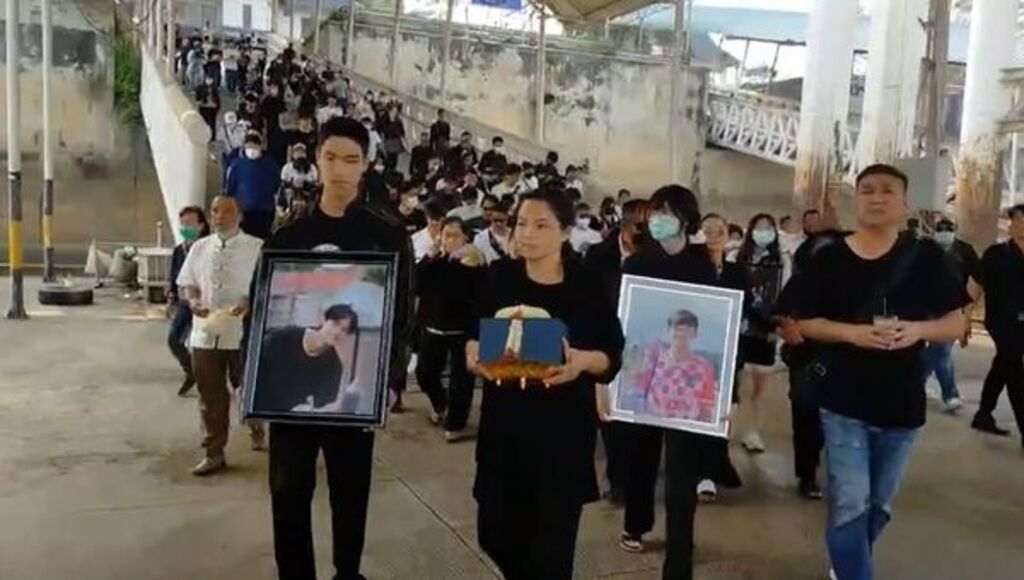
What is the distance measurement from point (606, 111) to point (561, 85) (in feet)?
5.14

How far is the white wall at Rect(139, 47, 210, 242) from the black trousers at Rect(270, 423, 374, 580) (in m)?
6.65

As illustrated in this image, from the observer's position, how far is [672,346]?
4.22m

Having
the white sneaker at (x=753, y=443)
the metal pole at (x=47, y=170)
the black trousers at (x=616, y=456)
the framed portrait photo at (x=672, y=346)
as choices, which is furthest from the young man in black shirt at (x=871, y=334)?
the metal pole at (x=47, y=170)

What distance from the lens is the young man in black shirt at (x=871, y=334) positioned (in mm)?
3873

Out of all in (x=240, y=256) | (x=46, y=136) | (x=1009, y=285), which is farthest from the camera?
(x=46, y=136)

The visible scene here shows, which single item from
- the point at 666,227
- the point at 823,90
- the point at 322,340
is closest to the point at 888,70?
the point at 823,90

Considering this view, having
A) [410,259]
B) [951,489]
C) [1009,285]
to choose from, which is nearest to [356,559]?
[410,259]

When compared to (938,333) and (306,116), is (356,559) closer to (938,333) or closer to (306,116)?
(938,333)

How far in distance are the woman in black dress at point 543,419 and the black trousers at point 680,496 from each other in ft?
2.56

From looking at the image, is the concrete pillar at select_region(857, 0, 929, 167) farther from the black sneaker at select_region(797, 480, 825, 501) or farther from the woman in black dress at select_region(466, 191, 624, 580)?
the woman in black dress at select_region(466, 191, 624, 580)

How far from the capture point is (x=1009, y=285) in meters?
7.59

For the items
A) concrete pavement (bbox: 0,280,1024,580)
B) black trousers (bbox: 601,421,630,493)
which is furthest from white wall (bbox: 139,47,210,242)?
black trousers (bbox: 601,421,630,493)

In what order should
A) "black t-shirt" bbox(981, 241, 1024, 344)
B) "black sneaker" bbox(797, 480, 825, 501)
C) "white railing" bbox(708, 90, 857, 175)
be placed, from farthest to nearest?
"white railing" bbox(708, 90, 857, 175), "black t-shirt" bbox(981, 241, 1024, 344), "black sneaker" bbox(797, 480, 825, 501)

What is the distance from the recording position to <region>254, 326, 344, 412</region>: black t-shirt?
3.55 metres
